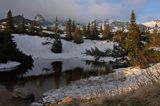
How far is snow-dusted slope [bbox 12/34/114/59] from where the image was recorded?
92.1 m

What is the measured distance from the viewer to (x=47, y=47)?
97.2m

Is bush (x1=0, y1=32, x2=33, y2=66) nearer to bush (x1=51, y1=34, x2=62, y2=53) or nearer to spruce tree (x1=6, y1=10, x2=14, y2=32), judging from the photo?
bush (x1=51, y1=34, x2=62, y2=53)

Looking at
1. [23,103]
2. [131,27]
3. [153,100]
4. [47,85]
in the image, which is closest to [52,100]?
[23,103]

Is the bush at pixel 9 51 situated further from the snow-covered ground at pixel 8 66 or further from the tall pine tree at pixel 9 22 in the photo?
the tall pine tree at pixel 9 22

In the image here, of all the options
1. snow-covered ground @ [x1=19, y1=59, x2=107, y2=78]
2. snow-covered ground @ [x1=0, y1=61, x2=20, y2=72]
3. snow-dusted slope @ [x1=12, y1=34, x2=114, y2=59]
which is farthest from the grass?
snow-dusted slope @ [x1=12, y1=34, x2=114, y2=59]

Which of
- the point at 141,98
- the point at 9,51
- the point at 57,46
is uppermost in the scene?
the point at 141,98

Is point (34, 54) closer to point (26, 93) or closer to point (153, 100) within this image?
point (26, 93)

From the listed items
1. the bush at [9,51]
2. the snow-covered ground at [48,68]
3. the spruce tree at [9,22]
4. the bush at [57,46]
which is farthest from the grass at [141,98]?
the spruce tree at [9,22]

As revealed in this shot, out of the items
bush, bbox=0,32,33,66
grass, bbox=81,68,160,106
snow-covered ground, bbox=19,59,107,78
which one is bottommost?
snow-covered ground, bbox=19,59,107,78

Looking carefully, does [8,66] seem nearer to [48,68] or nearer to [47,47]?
[48,68]

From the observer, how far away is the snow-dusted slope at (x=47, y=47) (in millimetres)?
92062

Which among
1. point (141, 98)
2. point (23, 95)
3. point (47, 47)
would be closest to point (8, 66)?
point (23, 95)

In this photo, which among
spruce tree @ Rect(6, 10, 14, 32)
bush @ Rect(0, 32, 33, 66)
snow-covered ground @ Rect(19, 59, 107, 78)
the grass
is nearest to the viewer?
the grass

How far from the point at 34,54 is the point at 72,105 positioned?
83.0 m
